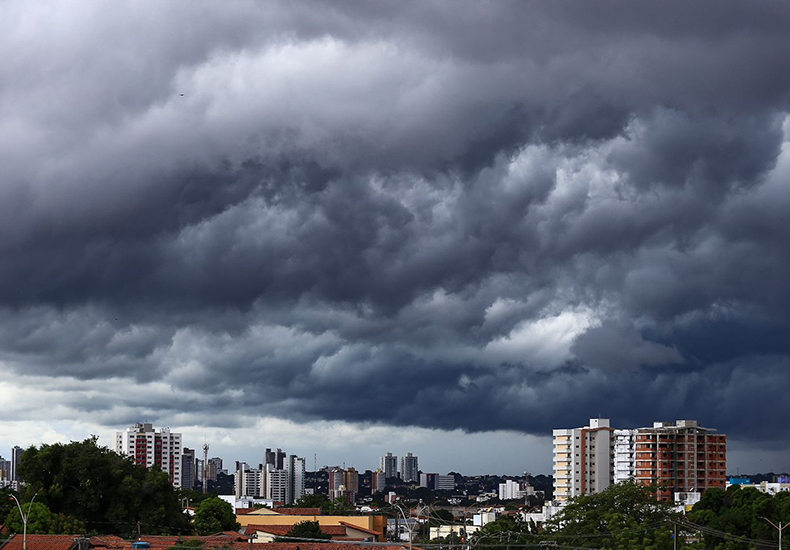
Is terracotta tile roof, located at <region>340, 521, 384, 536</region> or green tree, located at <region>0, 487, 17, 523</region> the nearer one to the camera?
green tree, located at <region>0, 487, 17, 523</region>

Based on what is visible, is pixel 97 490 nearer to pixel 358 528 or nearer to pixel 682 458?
pixel 358 528

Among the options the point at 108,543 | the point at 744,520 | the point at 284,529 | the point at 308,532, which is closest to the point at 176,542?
the point at 108,543

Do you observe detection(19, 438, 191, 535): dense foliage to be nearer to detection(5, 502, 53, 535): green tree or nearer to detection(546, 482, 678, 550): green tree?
detection(5, 502, 53, 535): green tree

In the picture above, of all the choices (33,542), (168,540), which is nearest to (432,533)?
(168,540)

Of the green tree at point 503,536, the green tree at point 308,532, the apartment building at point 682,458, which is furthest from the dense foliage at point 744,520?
the apartment building at point 682,458

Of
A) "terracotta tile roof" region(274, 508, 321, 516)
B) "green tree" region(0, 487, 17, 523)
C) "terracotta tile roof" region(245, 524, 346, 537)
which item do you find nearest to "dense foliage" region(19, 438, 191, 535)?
"green tree" region(0, 487, 17, 523)

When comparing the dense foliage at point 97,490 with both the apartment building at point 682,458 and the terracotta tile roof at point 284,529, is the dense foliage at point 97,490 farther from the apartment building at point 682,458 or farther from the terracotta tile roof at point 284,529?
the apartment building at point 682,458

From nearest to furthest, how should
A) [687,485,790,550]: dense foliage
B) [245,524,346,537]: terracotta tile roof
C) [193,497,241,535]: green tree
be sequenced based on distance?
1. [687,485,790,550]: dense foliage
2. [193,497,241,535]: green tree
3. [245,524,346,537]: terracotta tile roof
